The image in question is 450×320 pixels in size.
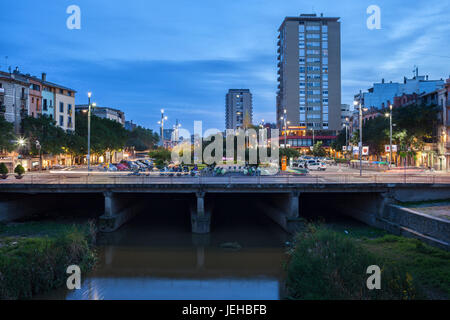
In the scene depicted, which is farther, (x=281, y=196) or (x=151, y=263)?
(x=281, y=196)

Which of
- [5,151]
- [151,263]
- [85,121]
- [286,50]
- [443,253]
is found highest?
[286,50]

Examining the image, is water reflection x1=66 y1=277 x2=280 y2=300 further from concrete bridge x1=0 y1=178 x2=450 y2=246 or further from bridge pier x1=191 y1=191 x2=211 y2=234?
concrete bridge x1=0 y1=178 x2=450 y2=246

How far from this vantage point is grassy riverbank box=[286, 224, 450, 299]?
50.6ft

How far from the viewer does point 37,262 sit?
19594mm

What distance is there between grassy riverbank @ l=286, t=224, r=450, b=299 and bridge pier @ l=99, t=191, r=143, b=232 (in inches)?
704

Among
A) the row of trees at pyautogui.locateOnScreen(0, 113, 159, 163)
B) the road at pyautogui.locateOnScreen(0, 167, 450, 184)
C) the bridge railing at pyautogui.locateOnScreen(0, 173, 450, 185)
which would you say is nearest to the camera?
the bridge railing at pyautogui.locateOnScreen(0, 173, 450, 185)

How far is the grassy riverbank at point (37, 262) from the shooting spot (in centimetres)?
1761

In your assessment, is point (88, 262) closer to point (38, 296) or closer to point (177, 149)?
point (38, 296)

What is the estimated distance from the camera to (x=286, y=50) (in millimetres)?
139750

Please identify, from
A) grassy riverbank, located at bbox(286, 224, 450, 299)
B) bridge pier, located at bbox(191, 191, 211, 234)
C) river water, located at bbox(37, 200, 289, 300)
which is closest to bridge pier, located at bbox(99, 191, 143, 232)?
river water, located at bbox(37, 200, 289, 300)

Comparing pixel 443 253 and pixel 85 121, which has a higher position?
pixel 85 121

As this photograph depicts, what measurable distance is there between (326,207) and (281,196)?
857 centimetres

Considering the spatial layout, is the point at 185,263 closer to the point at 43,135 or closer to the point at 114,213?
the point at 114,213
